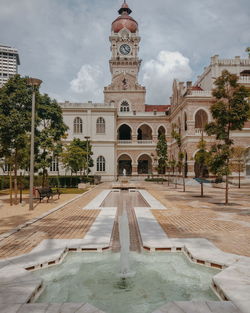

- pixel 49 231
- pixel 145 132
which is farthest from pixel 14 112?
pixel 145 132

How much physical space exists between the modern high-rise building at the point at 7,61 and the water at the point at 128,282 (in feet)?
581

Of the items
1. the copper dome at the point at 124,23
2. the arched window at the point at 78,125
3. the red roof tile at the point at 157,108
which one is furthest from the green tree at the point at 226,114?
the copper dome at the point at 124,23

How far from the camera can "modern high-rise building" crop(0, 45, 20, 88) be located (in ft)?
526

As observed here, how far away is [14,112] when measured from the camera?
43.0 ft

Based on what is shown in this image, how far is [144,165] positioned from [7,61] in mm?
152210

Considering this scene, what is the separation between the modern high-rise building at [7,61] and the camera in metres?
160

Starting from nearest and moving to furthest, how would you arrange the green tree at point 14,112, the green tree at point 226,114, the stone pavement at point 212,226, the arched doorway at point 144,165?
the stone pavement at point 212,226, the green tree at point 14,112, the green tree at point 226,114, the arched doorway at point 144,165

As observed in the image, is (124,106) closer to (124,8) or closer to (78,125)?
(78,125)

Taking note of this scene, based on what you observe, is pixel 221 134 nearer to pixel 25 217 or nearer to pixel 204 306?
pixel 25 217

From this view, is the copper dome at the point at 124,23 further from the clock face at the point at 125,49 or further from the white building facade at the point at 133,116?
the clock face at the point at 125,49

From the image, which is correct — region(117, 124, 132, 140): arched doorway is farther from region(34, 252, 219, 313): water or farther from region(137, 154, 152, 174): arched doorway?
region(34, 252, 219, 313): water

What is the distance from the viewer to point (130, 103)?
49469mm

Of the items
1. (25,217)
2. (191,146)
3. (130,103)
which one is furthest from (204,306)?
(130,103)

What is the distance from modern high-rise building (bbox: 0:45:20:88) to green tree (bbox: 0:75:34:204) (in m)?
166
